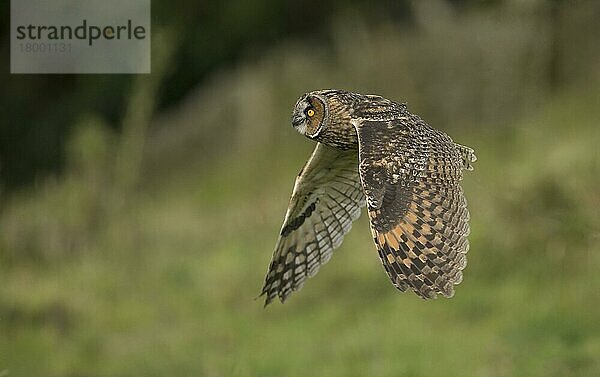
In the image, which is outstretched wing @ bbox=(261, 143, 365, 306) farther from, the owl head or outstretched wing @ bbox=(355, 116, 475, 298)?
outstretched wing @ bbox=(355, 116, 475, 298)

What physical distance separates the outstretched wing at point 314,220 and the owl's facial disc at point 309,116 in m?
0.52

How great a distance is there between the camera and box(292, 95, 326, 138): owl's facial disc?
5.89 metres

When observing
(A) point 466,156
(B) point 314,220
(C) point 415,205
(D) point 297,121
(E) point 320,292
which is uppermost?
(D) point 297,121

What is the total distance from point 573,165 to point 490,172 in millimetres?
1299

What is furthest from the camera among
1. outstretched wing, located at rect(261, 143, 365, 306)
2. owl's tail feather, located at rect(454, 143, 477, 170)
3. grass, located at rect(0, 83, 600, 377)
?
grass, located at rect(0, 83, 600, 377)

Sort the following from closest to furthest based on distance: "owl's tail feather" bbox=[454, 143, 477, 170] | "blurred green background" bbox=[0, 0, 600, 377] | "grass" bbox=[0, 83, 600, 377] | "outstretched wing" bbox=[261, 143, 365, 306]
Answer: "owl's tail feather" bbox=[454, 143, 477, 170], "outstretched wing" bbox=[261, 143, 365, 306], "grass" bbox=[0, 83, 600, 377], "blurred green background" bbox=[0, 0, 600, 377]

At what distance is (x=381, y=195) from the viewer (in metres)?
5.19

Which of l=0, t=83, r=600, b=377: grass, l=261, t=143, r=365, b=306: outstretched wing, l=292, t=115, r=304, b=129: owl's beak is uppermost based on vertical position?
l=292, t=115, r=304, b=129: owl's beak

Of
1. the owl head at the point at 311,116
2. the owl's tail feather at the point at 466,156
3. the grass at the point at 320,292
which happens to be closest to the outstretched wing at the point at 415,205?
the owl's tail feather at the point at 466,156

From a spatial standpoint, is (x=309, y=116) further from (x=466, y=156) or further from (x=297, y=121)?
(x=466, y=156)

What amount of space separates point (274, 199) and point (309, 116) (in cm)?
823

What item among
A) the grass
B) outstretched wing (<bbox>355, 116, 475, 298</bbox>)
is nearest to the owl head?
outstretched wing (<bbox>355, 116, 475, 298</bbox>)

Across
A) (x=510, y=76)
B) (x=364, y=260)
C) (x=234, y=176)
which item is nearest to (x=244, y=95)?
(x=234, y=176)

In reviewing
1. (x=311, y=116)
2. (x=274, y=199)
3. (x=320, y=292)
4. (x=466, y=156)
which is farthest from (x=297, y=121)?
(x=274, y=199)
